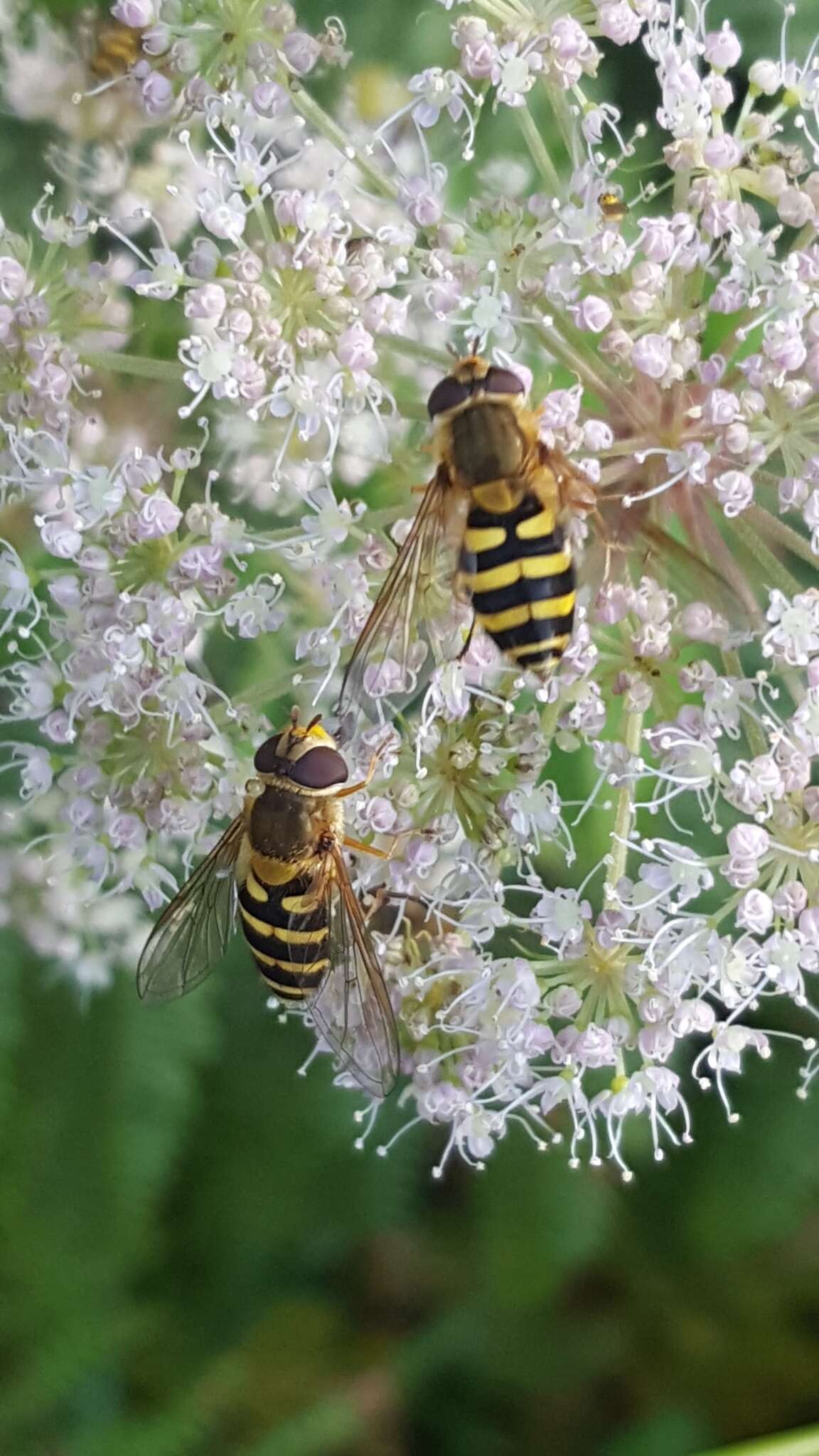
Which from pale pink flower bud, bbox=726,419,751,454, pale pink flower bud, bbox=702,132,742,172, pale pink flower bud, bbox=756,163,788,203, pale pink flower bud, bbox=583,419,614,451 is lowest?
pale pink flower bud, bbox=726,419,751,454

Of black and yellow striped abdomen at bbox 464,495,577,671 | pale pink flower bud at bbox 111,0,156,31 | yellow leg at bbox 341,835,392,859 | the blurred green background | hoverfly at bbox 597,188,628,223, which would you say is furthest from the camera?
the blurred green background

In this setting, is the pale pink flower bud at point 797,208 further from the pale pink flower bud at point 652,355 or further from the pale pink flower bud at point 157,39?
the pale pink flower bud at point 157,39

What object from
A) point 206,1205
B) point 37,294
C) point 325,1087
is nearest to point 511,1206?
point 325,1087

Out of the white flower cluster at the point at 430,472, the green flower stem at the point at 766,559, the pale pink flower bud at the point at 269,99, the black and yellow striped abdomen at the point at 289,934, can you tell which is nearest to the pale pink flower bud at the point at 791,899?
the white flower cluster at the point at 430,472

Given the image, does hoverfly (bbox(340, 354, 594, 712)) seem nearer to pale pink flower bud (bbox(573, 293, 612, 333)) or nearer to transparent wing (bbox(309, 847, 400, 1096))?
pale pink flower bud (bbox(573, 293, 612, 333))

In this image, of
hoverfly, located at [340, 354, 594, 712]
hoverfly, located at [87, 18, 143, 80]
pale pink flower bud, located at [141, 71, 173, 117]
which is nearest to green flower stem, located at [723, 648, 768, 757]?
hoverfly, located at [340, 354, 594, 712]

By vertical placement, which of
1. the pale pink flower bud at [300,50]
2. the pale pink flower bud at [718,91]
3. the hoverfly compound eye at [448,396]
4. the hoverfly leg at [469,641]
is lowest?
the hoverfly leg at [469,641]
